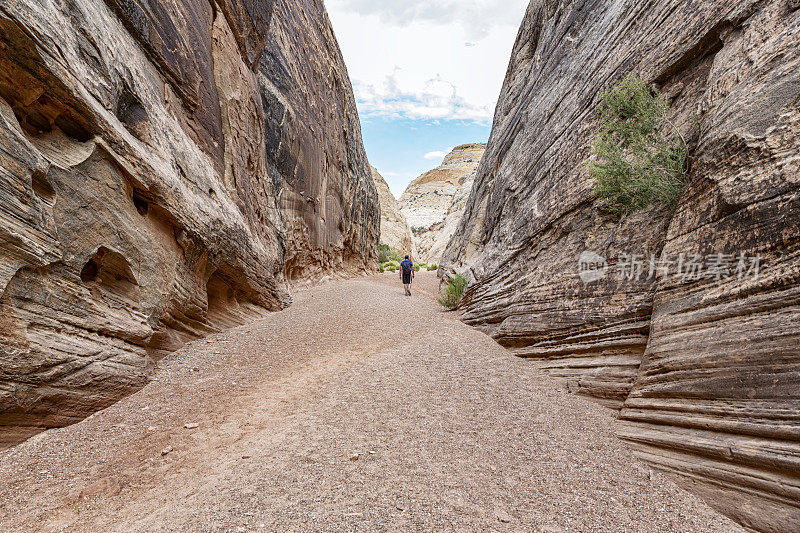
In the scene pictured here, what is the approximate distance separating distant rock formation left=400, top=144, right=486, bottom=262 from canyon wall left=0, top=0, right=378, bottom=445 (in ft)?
131

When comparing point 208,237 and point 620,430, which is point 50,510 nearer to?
point 208,237

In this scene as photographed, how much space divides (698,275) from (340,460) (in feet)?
17.1

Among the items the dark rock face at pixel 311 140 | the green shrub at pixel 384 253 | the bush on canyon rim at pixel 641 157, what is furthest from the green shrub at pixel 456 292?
the green shrub at pixel 384 253

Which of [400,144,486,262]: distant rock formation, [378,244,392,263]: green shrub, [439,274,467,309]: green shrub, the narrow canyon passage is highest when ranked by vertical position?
[400,144,486,262]: distant rock formation

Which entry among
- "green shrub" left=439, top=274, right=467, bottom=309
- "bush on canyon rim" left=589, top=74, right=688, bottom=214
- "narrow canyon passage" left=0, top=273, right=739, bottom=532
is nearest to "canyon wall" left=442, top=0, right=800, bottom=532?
"bush on canyon rim" left=589, top=74, right=688, bottom=214

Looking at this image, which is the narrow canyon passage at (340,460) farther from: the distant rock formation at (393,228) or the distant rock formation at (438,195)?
the distant rock formation at (393,228)

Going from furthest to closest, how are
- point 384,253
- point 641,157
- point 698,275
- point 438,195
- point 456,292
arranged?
point 438,195 < point 384,253 < point 456,292 < point 641,157 < point 698,275

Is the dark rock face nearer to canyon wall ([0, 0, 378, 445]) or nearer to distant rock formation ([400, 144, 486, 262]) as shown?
canyon wall ([0, 0, 378, 445])

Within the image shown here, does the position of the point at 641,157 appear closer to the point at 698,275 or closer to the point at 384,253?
the point at 698,275

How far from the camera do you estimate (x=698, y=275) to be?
4270 millimetres

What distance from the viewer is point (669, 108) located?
6566 millimetres

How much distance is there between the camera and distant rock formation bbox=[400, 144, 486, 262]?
5591 cm

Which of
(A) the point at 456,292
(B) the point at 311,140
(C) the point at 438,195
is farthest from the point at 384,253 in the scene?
(C) the point at 438,195

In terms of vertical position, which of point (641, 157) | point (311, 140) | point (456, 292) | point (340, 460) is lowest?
point (340, 460)
